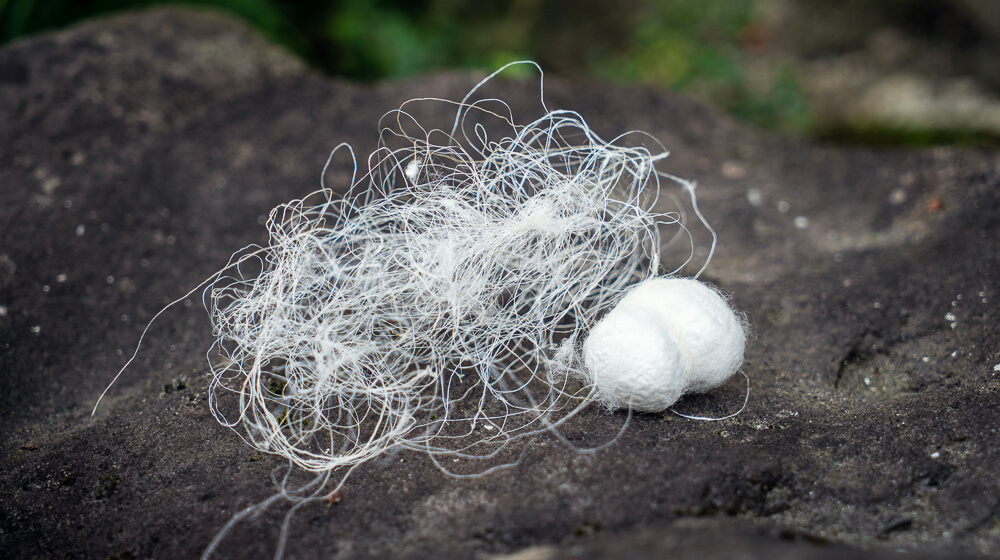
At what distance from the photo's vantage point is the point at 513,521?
1.63 m

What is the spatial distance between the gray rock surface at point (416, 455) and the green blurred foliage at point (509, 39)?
78 cm

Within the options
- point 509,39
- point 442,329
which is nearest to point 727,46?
point 509,39

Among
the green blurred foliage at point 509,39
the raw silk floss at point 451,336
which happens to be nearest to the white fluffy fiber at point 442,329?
the raw silk floss at point 451,336

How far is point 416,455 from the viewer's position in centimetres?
193

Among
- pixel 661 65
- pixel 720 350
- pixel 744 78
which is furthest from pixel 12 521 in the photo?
pixel 744 78

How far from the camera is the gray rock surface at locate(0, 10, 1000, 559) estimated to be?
1.67 m

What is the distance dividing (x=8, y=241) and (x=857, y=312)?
3352mm

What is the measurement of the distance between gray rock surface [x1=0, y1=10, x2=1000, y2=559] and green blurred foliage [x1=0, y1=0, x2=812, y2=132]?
2.56 feet

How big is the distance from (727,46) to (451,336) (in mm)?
3847

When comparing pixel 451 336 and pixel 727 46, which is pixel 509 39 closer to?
pixel 727 46

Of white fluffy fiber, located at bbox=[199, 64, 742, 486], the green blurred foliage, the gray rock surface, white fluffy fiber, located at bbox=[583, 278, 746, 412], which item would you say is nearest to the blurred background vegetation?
the green blurred foliage

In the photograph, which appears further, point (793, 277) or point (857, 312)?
point (793, 277)

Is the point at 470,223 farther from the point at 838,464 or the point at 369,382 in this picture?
the point at 838,464

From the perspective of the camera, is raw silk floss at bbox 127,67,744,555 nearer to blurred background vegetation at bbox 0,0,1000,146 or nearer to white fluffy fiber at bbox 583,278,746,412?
white fluffy fiber at bbox 583,278,746,412
